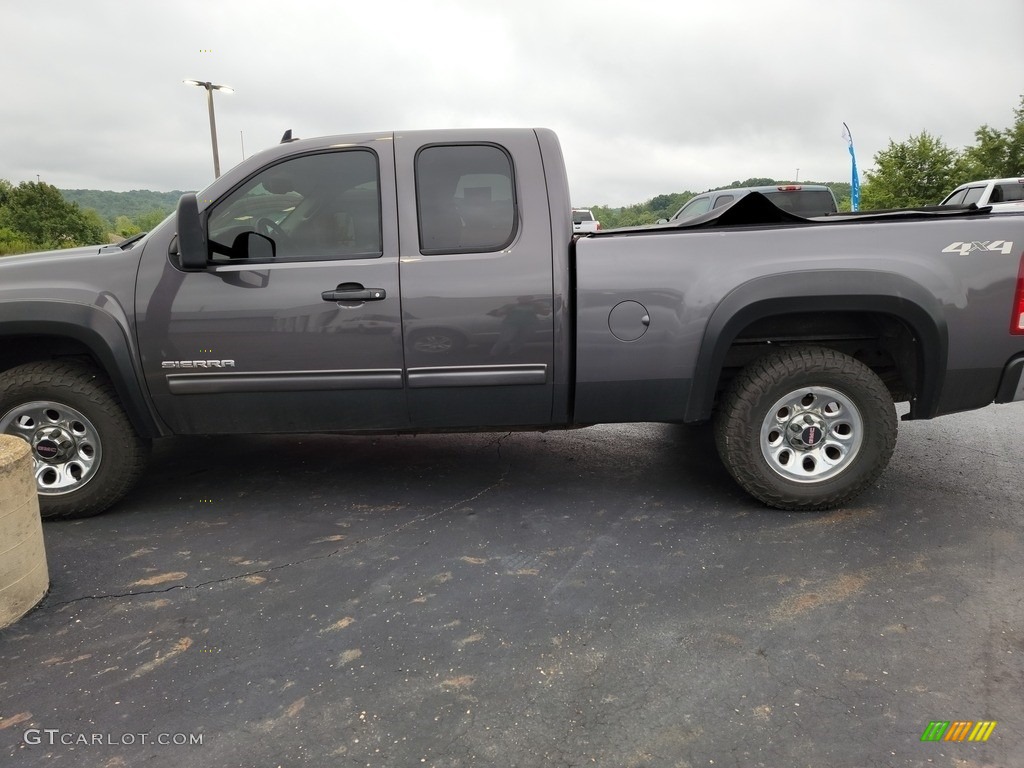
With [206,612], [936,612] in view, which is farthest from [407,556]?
[936,612]

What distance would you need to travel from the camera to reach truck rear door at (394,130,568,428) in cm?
337

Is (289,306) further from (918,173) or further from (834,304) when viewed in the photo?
(918,173)

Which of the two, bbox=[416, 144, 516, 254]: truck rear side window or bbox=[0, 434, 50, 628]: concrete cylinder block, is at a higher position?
bbox=[416, 144, 516, 254]: truck rear side window

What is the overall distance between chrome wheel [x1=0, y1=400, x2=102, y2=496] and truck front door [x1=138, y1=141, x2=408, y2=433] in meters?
0.48

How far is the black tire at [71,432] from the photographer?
138 inches

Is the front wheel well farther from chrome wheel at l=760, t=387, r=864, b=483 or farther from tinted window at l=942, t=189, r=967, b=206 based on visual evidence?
tinted window at l=942, t=189, r=967, b=206

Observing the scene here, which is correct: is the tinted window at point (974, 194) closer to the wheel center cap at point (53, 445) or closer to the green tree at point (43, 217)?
the wheel center cap at point (53, 445)

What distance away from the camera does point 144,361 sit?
343 centimetres

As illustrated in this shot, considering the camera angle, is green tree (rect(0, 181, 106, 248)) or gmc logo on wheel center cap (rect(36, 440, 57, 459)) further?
green tree (rect(0, 181, 106, 248))

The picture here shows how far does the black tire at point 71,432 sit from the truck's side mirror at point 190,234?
0.89m

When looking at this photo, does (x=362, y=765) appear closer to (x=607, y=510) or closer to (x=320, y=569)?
(x=320, y=569)

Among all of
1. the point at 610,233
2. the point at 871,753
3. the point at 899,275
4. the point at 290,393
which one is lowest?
the point at 871,753

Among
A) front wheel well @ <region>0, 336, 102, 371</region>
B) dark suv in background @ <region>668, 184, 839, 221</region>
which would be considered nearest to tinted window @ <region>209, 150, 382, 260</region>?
front wheel well @ <region>0, 336, 102, 371</region>

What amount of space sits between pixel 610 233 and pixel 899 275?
1405mm
